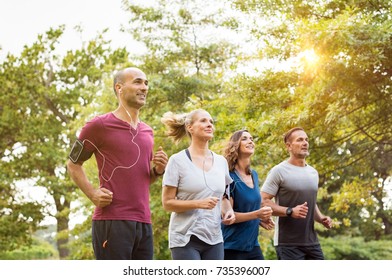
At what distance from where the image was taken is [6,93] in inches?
754

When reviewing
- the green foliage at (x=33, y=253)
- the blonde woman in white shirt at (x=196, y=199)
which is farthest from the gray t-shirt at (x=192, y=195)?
the green foliage at (x=33, y=253)

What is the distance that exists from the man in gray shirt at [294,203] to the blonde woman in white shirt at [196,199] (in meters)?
0.65

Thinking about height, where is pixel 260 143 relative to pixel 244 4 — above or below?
below

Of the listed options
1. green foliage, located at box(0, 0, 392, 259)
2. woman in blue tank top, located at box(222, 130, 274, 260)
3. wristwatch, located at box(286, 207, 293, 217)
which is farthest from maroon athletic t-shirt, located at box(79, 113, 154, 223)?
green foliage, located at box(0, 0, 392, 259)

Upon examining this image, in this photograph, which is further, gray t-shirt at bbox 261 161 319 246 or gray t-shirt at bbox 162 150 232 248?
gray t-shirt at bbox 261 161 319 246

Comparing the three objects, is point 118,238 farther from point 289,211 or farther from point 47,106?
point 47,106

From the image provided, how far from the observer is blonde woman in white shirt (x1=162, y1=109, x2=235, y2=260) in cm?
341

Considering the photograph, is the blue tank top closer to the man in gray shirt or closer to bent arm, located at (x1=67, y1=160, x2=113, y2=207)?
the man in gray shirt

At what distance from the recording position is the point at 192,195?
3.47 meters

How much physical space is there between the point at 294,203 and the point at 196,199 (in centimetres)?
90

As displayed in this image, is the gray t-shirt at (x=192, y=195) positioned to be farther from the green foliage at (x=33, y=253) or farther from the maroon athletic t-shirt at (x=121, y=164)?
the green foliage at (x=33, y=253)
